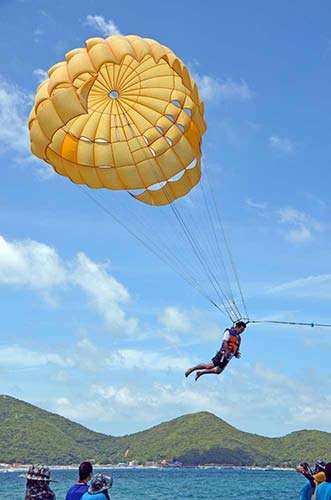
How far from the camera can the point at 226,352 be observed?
14.3 meters

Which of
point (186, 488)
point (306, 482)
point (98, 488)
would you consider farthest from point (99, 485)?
point (186, 488)

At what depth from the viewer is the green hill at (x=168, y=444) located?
169 metres

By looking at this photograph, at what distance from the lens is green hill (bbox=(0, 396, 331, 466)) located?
169 metres

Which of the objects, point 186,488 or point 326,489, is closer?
point 326,489

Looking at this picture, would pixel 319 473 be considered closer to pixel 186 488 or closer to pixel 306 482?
pixel 306 482

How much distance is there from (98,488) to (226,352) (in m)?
7.81

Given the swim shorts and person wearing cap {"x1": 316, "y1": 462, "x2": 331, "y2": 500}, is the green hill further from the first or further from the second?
person wearing cap {"x1": 316, "y1": 462, "x2": 331, "y2": 500}

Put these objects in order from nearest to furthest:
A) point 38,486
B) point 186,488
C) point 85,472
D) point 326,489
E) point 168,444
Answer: point 38,486, point 85,472, point 326,489, point 186,488, point 168,444

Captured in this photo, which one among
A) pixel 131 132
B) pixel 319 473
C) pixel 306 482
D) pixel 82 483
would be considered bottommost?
pixel 82 483

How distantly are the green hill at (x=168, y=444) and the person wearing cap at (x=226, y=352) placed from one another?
502 ft

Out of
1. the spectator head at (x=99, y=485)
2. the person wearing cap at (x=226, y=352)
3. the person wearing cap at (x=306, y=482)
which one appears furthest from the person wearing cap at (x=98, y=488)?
the person wearing cap at (x=226, y=352)

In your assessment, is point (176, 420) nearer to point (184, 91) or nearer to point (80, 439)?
point (80, 439)

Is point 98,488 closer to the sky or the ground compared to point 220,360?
closer to the ground

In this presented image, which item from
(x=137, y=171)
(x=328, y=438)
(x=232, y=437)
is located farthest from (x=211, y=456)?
(x=137, y=171)
